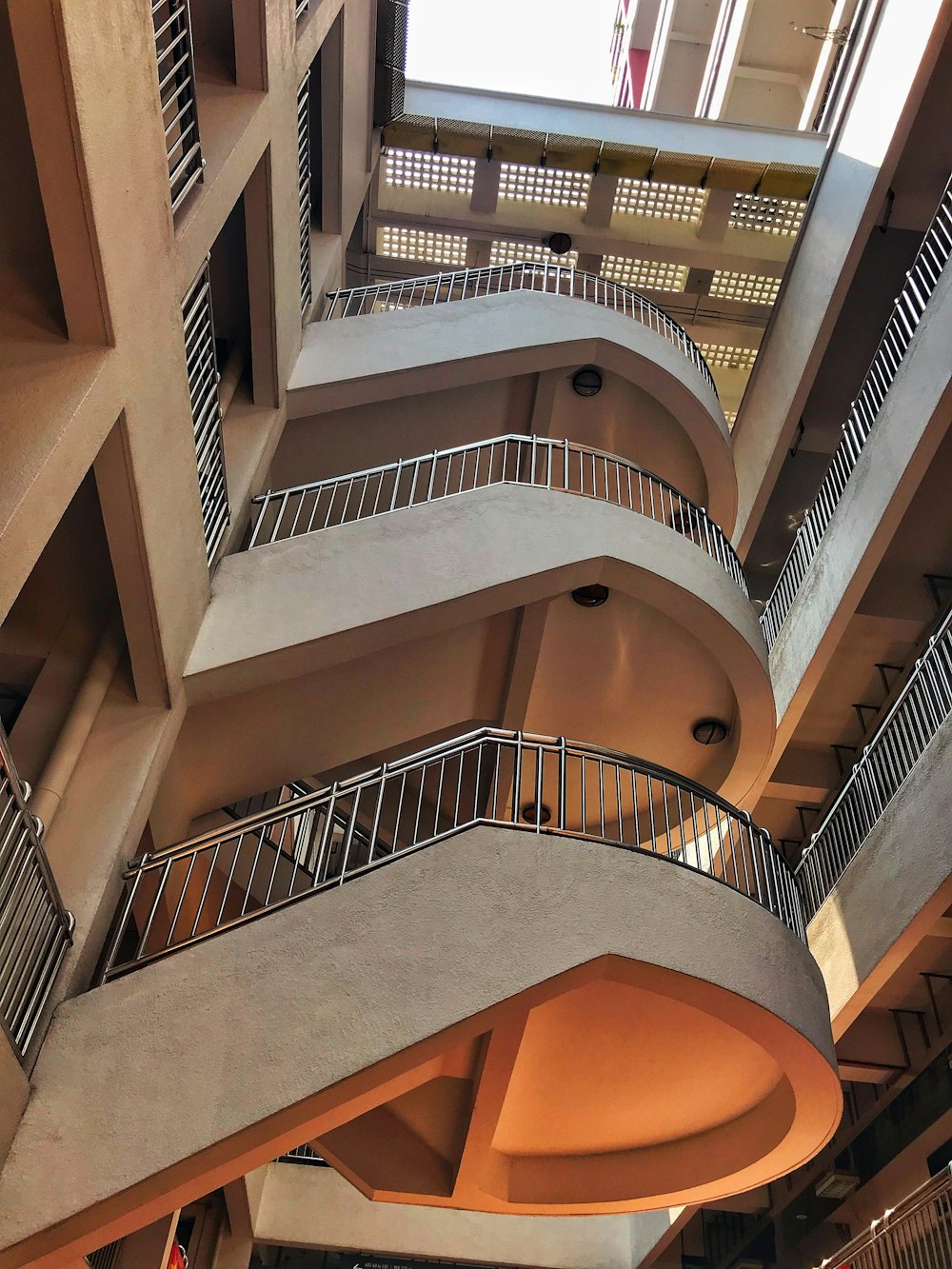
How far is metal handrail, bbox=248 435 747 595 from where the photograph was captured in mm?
10203

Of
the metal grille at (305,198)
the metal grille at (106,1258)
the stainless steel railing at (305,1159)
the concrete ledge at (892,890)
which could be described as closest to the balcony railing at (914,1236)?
the concrete ledge at (892,890)

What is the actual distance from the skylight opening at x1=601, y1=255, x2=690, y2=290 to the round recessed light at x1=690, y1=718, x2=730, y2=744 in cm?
826

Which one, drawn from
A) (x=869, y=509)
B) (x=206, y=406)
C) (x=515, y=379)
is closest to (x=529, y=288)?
(x=515, y=379)

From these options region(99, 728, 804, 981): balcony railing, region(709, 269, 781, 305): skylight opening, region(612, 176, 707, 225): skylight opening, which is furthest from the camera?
region(709, 269, 781, 305): skylight opening

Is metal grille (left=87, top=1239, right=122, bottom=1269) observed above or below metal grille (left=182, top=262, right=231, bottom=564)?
below

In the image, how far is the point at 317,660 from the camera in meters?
7.98

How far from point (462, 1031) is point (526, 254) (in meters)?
13.3

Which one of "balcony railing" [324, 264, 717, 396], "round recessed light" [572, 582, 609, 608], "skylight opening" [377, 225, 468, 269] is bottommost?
"skylight opening" [377, 225, 468, 269]

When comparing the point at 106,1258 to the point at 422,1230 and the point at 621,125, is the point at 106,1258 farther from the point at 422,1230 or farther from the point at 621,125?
the point at 621,125

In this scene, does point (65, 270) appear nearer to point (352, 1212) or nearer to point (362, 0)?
point (362, 0)

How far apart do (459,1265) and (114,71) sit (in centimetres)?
1416

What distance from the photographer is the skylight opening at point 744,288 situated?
16.0 m

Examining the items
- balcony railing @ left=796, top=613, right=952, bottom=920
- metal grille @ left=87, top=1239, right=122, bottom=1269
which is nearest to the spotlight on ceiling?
balcony railing @ left=796, top=613, right=952, bottom=920

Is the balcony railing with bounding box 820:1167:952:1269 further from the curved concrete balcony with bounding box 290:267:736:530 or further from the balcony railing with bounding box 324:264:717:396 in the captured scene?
the balcony railing with bounding box 324:264:717:396
